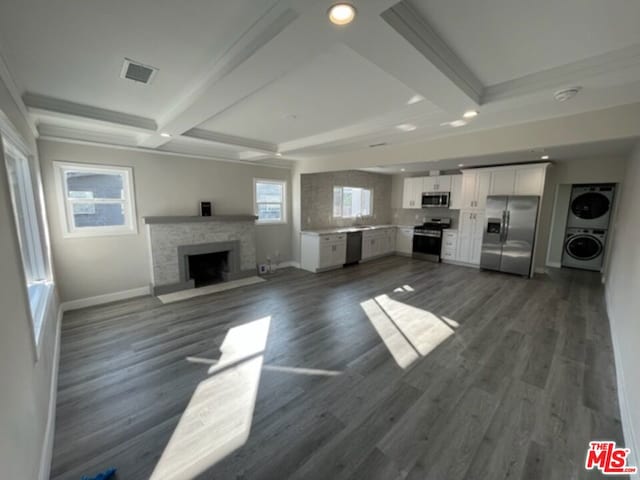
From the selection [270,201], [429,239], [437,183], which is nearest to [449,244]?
[429,239]

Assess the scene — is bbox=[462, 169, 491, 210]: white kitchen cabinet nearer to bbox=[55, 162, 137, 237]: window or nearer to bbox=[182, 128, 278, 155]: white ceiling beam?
bbox=[182, 128, 278, 155]: white ceiling beam

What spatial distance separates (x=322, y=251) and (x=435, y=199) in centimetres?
349

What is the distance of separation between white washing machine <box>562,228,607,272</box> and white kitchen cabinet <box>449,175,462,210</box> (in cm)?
263

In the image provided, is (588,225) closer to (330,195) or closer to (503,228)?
(503,228)

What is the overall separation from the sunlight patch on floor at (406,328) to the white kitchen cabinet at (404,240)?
12.4 feet

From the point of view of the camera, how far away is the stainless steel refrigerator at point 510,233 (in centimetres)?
539

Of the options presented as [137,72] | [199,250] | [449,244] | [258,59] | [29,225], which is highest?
[137,72]

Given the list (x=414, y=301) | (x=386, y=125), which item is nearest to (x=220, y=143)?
(x=386, y=125)

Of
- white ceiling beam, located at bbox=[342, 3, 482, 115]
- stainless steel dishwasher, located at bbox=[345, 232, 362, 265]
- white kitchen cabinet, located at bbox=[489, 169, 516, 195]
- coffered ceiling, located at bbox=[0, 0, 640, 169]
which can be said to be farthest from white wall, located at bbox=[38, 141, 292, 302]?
white kitchen cabinet, located at bbox=[489, 169, 516, 195]

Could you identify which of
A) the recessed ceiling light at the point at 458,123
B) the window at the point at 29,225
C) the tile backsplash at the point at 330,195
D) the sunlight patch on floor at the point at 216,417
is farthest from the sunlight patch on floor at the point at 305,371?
the tile backsplash at the point at 330,195

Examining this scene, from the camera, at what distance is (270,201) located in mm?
6125

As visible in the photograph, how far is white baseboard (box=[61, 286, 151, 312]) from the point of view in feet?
12.6

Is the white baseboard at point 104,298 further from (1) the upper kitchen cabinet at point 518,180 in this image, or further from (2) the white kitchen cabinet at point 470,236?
(1) the upper kitchen cabinet at point 518,180

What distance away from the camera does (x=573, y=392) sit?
7.37 ft
